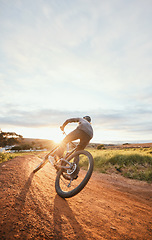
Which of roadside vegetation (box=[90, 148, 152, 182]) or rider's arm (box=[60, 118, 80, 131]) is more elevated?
rider's arm (box=[60, 118, 80, 131])

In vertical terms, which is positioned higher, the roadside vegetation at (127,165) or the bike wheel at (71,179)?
the bike wheel at (71,179)

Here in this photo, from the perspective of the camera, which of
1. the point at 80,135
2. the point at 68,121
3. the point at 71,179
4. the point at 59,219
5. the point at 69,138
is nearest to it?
the point at 59,219

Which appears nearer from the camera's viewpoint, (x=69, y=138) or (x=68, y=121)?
(x=69, y=138)

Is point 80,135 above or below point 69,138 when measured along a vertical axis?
above

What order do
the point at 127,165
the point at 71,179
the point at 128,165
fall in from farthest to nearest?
1. the point at 127,165
2. the point at 128,165
3. the point at 71,179

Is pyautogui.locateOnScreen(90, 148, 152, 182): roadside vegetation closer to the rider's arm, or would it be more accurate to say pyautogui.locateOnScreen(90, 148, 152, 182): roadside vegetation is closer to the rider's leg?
the rider's leg

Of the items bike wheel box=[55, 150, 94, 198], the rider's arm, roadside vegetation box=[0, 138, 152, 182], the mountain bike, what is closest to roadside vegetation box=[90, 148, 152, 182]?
roadside vegetation box=[0, 138, 152, 182]

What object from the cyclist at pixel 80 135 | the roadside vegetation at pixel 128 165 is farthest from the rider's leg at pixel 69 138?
the roadside vegetation at pixel 128 165

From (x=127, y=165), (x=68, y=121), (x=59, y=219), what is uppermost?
(x=68, y=121)

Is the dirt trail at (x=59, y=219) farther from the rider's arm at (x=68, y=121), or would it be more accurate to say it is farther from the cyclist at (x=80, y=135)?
the rider's arm at (x=68, y=121)

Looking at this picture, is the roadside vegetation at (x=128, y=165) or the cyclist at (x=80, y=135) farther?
the roadside vegetation at (x=128, y=165)

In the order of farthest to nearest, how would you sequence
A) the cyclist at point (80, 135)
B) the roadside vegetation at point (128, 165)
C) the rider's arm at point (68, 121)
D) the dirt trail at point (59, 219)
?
the roadside vegetation at point (128, 165) → the rider's arm at point (68, 121) → the cyclist at point (80, 135) → the dirt trail at point (59, 219)

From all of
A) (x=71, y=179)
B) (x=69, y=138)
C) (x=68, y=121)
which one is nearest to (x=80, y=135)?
(x=69, y=138)

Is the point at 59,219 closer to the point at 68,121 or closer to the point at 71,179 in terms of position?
the point at 71,179
